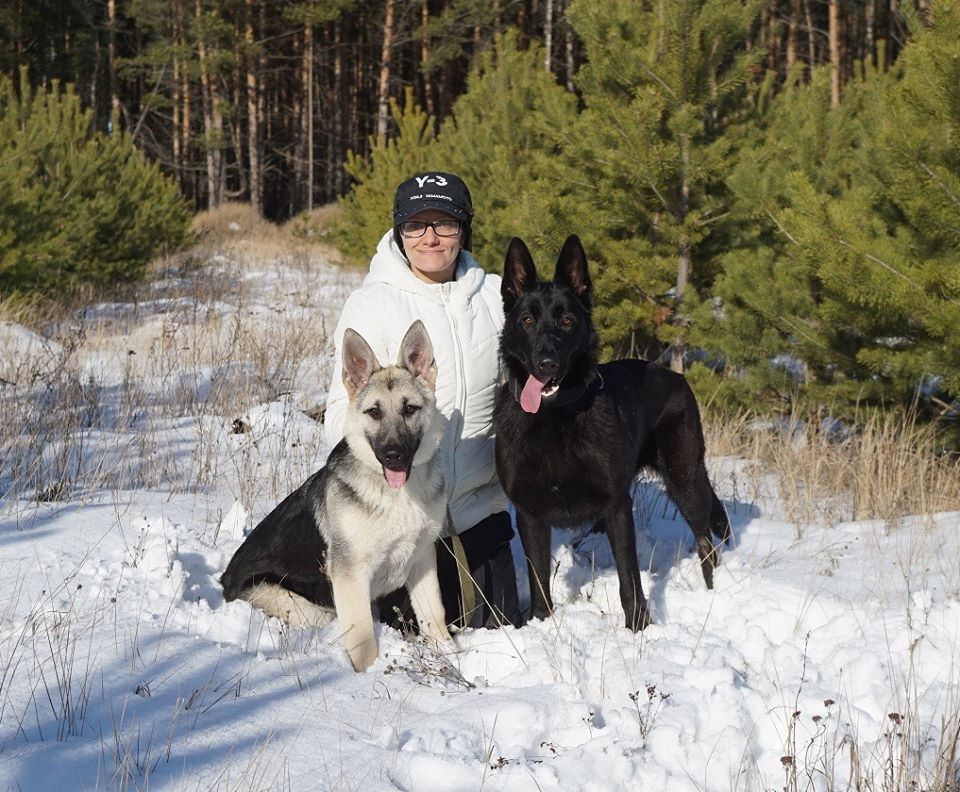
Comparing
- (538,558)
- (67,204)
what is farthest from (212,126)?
(538,558)

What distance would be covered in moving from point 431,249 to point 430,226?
104mm

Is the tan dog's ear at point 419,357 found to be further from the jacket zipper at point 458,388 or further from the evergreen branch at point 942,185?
the evergreen branch at point 942,185

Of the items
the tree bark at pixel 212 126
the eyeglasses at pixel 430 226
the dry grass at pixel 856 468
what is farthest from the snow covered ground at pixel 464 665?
the tree bark at pixel 212 126

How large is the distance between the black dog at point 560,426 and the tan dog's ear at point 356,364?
585mm

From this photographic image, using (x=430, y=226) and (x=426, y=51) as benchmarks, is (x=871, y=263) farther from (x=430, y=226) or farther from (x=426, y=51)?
(x=426, y=51)

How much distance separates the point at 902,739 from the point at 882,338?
12.1 feet

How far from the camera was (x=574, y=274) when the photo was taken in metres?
3.91

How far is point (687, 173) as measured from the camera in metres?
6.86

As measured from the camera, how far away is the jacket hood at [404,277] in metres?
4.19

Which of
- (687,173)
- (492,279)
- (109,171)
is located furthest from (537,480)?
(109,171)

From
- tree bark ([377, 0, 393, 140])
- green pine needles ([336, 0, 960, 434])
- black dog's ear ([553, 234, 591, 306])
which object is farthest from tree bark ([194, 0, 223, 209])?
black dog's ear ([553, 234, 591, 306])

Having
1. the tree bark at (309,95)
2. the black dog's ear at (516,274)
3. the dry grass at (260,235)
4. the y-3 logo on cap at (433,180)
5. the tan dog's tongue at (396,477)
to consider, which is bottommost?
the dry grass at (260,235)

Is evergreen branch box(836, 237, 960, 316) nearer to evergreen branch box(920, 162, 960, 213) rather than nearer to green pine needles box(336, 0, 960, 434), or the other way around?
green pine needles box(336, 0, 960, 434)

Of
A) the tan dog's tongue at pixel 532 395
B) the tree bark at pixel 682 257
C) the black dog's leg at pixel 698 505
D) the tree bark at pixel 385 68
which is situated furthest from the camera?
the tree bark at pixel 385 68
